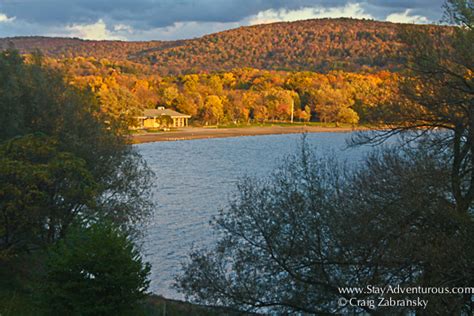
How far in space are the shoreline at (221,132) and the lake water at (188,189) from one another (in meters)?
11.0

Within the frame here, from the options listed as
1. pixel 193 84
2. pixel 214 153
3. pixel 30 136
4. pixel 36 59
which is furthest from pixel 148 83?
pixel 30 136

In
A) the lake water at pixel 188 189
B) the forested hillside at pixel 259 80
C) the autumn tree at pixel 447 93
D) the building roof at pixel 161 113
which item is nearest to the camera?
the autumn tree at pixel 447 93

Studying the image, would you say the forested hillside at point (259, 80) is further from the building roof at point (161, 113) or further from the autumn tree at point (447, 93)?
the building roof at point (161, 113)

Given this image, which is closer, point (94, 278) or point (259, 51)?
point (94, 278)

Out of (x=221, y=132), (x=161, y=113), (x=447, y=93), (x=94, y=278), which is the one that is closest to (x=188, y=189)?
(x=94, y=278)

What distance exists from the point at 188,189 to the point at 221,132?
5241 centimetres

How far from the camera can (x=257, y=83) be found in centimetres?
11462

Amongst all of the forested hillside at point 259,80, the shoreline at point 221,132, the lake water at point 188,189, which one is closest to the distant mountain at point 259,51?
the forested hillside at point 259,80

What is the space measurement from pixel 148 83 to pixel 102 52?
95.7 m

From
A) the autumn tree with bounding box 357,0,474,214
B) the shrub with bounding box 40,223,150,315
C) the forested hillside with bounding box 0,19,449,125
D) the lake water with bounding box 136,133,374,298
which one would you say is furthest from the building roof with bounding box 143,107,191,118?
the autumn tree with bounding box 357,0,474,214

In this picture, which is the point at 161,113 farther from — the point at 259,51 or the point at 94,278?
the point at 259,51

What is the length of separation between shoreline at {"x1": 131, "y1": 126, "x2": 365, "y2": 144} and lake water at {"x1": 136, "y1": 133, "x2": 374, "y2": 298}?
11.0m

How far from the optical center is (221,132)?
87750 millimetres

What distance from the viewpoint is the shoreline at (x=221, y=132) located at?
79.0 metres
